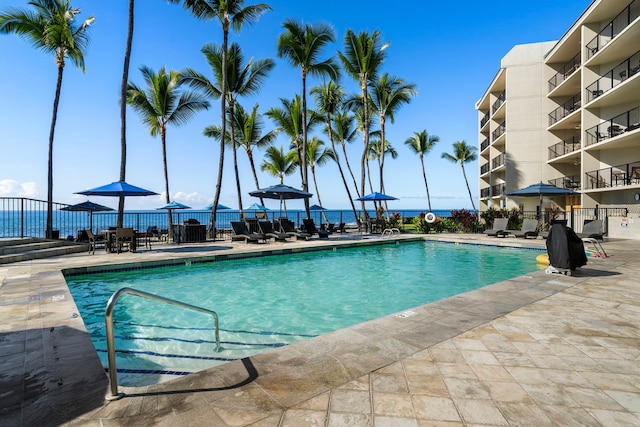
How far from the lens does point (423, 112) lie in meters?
22.9

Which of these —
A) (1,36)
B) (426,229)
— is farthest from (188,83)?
(426,229)

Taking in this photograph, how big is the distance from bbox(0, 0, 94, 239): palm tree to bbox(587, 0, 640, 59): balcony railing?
22.6 meters

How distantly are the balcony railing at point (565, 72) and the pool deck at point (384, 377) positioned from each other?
2085cm

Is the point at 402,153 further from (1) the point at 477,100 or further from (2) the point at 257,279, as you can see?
(2) the point at 257,279

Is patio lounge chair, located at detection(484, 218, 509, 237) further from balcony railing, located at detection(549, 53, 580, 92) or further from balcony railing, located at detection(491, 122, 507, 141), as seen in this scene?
balcony railing, located at detection(491, 122, 507, 141)

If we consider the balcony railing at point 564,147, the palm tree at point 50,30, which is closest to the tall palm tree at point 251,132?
the palm tree at point 50,30

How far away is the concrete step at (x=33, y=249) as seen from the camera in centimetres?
812

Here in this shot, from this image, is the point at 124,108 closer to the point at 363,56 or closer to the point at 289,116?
the point at 289,116

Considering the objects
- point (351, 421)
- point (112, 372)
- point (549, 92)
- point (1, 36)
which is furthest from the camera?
point (549, 92)

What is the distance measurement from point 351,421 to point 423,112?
2392 centimetres

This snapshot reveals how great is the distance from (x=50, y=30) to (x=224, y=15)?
6550mm

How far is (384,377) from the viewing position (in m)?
2.30

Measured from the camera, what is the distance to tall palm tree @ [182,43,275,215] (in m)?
16.0

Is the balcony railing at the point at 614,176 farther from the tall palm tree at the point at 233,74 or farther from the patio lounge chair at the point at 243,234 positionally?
the tall palm tree at the point at 233,74
